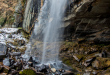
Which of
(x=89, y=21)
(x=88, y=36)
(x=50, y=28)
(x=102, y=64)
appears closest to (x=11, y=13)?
(x=50, y=28)

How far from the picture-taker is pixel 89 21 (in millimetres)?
8523

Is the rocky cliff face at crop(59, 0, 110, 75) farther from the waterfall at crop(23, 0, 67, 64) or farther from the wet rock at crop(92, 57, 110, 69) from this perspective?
the waterfall at crop(23, 0, 67, 64)

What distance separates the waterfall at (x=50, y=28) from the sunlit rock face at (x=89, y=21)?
3.94 feet

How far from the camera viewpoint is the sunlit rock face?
21.7ft

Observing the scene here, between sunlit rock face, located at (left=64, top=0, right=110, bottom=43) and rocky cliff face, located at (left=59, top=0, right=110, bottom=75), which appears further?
sunlit rock face, located at (left=64, top=0, right=110, bottom=43)

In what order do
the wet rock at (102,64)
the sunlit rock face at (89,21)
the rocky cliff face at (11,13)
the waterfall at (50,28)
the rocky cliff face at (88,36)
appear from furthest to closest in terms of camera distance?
the rocky cliff face at (11,13)
the waterfall at (50,28)
the sunlit rock face at (89,21)
the rocky cliff face at (88,36)
the wet rock at (102,64)

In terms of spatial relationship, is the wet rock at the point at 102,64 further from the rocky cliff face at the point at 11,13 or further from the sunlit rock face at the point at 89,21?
the rocky cliff face at the point at 11,13

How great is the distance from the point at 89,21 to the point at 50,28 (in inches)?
202

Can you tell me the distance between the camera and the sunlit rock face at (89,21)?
6.60 metres

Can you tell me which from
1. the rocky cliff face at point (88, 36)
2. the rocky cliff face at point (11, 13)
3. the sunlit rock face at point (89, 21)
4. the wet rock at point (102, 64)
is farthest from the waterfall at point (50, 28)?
the rocky cliff face at point (11, 13)

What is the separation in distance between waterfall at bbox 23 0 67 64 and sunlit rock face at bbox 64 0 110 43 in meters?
1.20

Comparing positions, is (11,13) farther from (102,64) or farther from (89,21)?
(102,64)

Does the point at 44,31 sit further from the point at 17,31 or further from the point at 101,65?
the point at 101,65

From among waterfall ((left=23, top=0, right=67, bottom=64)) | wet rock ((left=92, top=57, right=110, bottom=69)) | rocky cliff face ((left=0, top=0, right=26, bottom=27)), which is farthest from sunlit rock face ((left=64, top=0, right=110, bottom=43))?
rocky cliff face ((left=0, top=0, right=26, bottom=27))
